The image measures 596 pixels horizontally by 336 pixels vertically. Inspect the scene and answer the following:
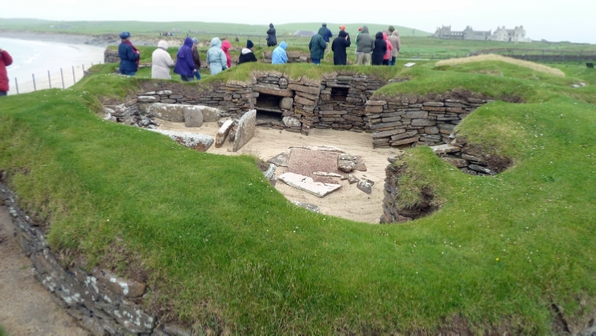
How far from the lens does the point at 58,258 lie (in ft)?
22.0

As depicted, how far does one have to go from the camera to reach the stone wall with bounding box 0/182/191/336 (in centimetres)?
559

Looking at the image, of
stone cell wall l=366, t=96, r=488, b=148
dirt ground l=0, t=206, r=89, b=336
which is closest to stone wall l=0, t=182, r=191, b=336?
dirt ground l=0, t=206, r=89, b=336

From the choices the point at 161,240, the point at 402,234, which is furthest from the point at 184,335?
the point at 402,234

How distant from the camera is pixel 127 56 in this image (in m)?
16.7

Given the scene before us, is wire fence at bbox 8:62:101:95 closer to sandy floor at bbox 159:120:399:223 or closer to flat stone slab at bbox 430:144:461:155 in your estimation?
sandy floor at bbox 159:120:399:223

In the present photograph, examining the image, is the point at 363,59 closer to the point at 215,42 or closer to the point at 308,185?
the point at 215,42

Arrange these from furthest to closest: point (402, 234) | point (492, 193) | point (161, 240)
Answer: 1. point (492, 193)
2. point (402, 234)
3. point (161, 240)

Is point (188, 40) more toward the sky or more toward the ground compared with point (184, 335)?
more toward the sky

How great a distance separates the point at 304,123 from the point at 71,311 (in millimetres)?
11549

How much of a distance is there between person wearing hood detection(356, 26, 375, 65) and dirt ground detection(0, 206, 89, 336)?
1545 cm

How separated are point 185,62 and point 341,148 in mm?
8056

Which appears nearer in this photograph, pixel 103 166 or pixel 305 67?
pixel 103 166

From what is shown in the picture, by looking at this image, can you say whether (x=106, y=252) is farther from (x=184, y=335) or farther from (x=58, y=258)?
(x=184, y=335)

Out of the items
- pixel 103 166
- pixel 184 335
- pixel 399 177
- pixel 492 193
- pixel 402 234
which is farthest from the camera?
pixel 399 177
